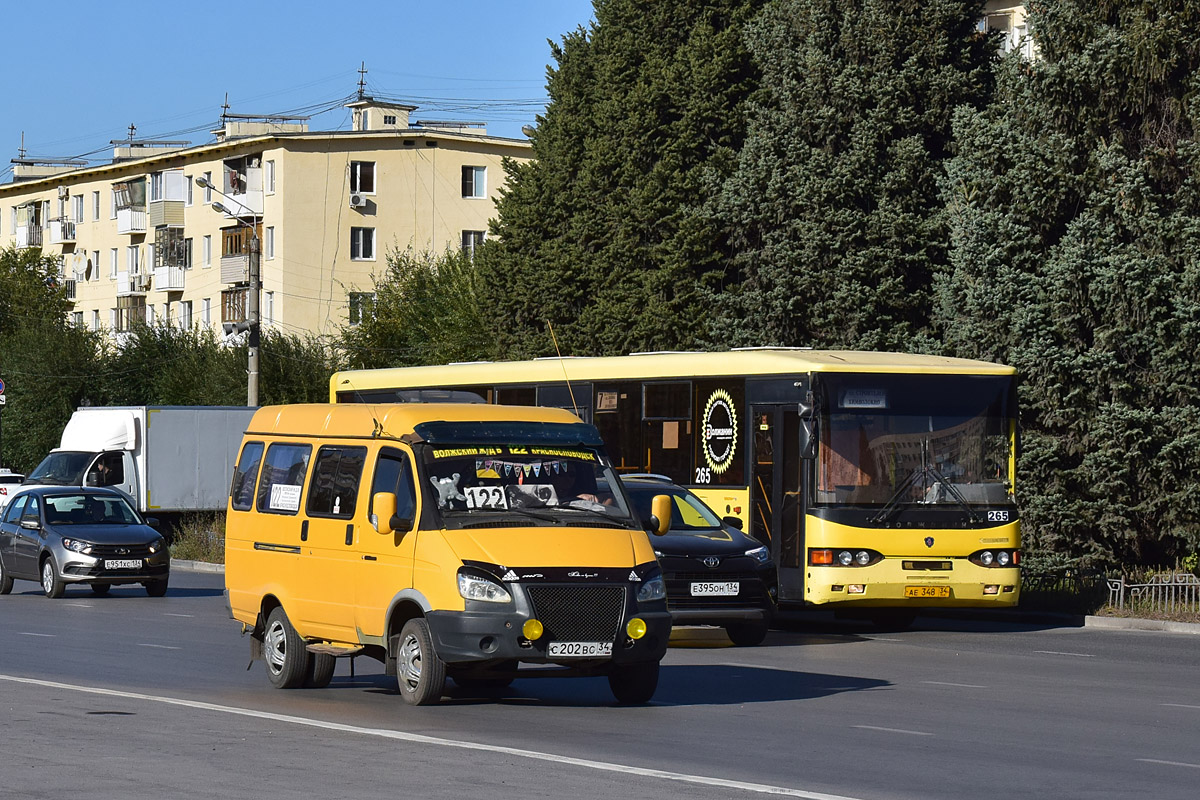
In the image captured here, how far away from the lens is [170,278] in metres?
90.2

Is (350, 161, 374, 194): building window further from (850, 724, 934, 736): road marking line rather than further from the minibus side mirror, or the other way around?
(850, 724, 934, 736): road marking line

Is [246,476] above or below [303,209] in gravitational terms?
below

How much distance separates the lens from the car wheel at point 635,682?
45.9 ft

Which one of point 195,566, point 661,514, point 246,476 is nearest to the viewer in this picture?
point 661,514

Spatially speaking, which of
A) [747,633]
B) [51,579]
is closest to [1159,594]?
[747,633]

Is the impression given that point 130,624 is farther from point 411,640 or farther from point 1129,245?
point 1129,245

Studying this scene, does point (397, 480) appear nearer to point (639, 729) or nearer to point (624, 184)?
point (639, 729)

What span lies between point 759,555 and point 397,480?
260 inches

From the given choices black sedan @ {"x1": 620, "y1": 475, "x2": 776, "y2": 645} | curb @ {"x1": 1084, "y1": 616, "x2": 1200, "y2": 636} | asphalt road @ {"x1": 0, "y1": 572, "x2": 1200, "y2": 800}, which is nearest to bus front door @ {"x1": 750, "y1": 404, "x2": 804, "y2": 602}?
black sedan @ {"x1": 620, "y1": 475, "x2": 776, "y2": 645}

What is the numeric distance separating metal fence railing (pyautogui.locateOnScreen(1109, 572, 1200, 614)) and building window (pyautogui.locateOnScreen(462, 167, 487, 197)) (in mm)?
61723

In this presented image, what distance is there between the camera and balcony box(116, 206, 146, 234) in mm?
92500

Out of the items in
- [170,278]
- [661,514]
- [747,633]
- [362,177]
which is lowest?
[747,633]

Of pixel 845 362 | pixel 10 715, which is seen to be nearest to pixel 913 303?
pixel 845 362

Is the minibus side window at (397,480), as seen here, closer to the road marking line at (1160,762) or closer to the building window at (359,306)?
the road marking line at (1160,762)
